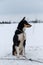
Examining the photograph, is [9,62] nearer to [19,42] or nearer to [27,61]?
[27,61]

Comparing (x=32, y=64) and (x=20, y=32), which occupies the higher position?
(x=20, y=32)

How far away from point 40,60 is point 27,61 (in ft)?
1.34

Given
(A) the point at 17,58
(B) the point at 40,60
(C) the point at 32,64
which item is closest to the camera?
(C) the point at 32,64

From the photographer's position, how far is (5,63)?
6.77 m

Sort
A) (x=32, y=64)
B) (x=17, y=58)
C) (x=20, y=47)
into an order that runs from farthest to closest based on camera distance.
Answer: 1. (x=20, y=47)
2. (x=17, y=58)
3. (x=32, y=64)

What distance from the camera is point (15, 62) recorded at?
6914 mm

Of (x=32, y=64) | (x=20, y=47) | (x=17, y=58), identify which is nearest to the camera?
(x=32, y=64)

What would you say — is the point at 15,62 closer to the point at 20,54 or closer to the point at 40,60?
the point at 40,60

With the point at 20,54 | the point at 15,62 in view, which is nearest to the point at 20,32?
the point at 20,54

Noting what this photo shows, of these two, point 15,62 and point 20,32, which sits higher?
point 20,32

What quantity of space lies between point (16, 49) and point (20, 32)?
60cm

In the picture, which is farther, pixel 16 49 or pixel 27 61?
pixel 16 49

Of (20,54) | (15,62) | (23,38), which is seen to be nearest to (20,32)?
(23,38)

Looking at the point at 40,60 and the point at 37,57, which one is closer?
the point at 40,60
